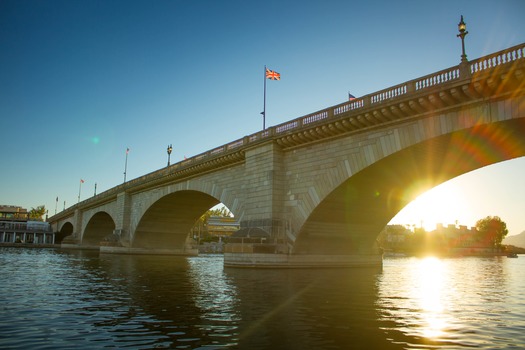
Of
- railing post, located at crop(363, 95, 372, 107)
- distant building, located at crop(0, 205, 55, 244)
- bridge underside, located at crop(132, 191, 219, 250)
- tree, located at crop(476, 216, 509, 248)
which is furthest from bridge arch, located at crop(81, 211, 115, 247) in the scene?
tree, located at crop(476, 216, 509, 248)

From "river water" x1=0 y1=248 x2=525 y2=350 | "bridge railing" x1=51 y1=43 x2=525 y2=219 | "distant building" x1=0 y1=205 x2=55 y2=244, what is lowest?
"river water" x1=0 y1=248 x2=525 y2=350

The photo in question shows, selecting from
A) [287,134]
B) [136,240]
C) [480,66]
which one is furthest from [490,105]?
[136,240]

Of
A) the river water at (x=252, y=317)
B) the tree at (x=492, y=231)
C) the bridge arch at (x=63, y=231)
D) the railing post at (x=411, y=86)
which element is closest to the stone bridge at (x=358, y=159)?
the railing post at (x=411, y=86)

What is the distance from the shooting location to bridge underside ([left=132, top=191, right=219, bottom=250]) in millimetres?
58406

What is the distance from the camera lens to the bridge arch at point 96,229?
89.7m

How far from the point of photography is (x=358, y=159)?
2738cm

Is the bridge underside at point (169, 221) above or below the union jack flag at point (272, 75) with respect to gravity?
below

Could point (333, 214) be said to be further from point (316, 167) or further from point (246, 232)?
point (246, 232)

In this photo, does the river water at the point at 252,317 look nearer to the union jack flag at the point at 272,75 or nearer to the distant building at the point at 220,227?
the union jack flag at the point at 272,75

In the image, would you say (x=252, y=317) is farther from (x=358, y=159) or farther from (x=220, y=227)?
(x=220, y=227)

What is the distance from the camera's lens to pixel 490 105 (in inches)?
805

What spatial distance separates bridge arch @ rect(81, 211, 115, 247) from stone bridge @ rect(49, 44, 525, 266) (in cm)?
4782

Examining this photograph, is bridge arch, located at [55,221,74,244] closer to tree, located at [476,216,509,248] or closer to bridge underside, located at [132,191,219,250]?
bridge underside, located at [132,191,219,250]

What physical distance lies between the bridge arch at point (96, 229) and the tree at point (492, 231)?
116412 millimetres
